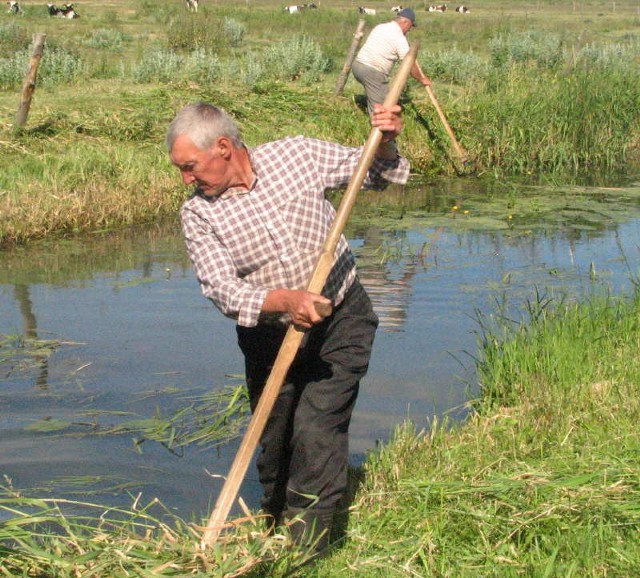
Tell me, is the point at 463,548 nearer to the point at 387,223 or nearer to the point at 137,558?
the point at 137,558

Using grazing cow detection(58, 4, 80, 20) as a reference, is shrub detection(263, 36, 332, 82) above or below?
above

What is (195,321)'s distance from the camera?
8.40 meters

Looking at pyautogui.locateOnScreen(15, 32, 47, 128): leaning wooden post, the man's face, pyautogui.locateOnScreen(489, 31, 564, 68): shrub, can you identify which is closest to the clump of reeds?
the man's face

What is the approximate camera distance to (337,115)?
15891 millimetres

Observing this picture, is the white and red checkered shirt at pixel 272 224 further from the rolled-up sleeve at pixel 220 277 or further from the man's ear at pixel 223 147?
the man's ear at pixel 223 147

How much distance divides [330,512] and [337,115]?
12.3 metres

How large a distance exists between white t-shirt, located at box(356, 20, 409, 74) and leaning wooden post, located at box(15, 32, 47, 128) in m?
4.41

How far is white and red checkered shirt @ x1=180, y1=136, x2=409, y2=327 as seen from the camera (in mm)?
3887

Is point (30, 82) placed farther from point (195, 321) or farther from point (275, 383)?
point (275, 383)

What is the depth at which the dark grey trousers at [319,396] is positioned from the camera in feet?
13.2

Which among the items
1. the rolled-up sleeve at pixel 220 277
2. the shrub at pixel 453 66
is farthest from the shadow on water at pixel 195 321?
the shrub at pixel 453 66

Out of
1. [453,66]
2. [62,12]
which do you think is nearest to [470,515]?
[453,66]

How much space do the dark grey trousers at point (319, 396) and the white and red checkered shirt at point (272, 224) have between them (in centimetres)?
12

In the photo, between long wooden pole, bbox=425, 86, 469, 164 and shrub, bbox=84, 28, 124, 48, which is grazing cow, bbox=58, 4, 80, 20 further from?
long wooden pole, bbox=425, 86, 469, 164
